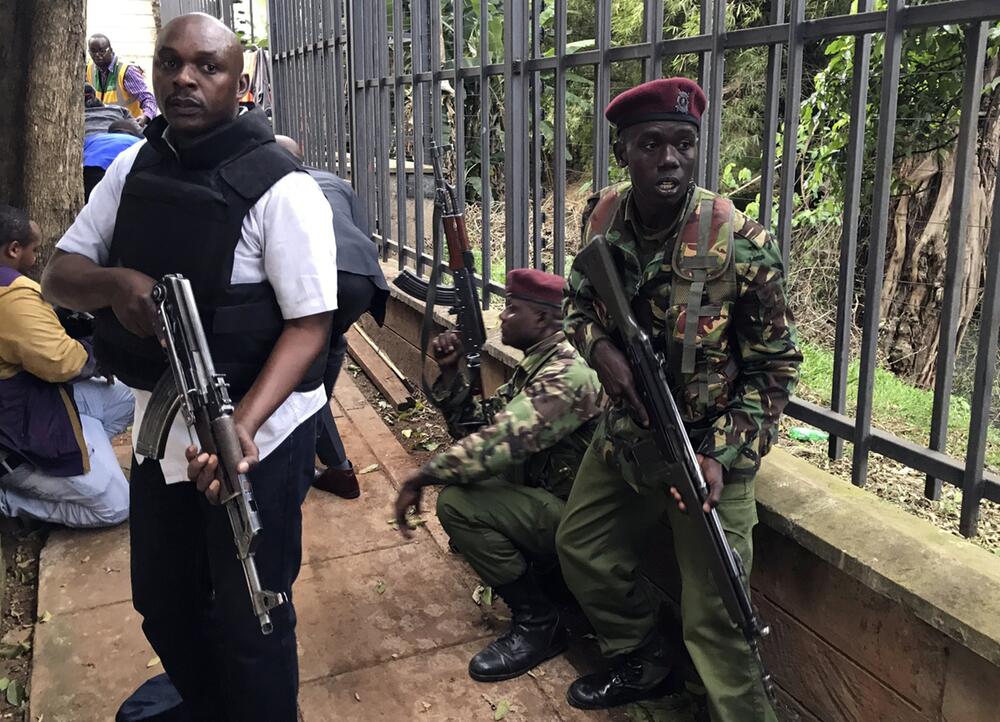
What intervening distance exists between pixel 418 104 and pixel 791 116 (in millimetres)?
3624

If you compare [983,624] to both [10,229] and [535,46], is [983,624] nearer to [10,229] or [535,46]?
[535,46]

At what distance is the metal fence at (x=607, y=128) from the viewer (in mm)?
2340

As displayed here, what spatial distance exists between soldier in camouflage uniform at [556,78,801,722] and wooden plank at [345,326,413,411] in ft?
10.9

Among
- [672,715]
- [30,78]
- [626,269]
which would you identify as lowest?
[672,715]

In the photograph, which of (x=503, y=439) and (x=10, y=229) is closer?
(x=503, y=439)

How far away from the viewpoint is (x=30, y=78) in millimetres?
4793

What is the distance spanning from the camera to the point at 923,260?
5.49m

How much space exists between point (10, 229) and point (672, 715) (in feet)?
10.6

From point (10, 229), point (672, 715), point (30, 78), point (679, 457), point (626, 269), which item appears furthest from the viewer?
point (30, 78)

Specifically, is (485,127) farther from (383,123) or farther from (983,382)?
(983,382)

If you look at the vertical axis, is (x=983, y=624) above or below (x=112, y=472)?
above

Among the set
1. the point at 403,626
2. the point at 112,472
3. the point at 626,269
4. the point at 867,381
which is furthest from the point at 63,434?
the point at 867,381

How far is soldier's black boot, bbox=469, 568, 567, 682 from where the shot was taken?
3.07 m

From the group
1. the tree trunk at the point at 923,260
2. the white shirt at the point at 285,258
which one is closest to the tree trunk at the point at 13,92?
the white shirt at the point at 285,258
